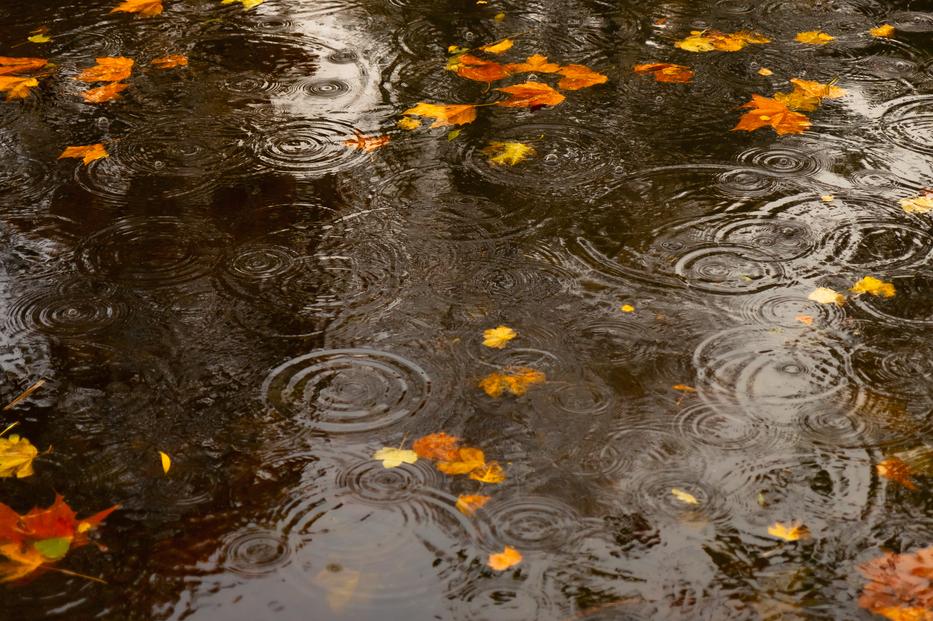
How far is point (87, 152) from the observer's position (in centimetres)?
452

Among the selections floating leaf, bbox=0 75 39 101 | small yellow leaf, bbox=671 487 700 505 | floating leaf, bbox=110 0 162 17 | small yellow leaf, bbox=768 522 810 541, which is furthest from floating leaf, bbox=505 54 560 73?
small yellow leaf, bbox=768 522 810 541

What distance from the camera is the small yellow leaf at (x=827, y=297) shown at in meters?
3.41

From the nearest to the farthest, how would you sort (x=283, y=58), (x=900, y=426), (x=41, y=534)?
(x=41, y=534), (x=900, y=426), (x=283, y=58)

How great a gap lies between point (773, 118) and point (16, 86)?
3817 millimetres

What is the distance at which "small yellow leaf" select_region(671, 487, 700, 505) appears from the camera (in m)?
2.68

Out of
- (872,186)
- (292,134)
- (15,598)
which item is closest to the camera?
(15,598)

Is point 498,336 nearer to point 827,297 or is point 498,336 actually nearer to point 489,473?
point 489,473

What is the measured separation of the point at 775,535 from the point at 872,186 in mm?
2001

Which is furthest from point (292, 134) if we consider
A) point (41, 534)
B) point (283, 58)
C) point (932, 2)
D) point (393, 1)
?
point (932, 2)

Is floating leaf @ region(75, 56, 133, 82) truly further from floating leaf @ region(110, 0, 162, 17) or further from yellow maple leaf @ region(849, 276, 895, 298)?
yellow maple leaf @ region(849, 276, 895, 298)

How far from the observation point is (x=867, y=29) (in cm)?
533

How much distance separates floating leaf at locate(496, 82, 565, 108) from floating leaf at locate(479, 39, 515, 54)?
438mm

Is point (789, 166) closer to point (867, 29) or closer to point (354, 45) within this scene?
point (867, 29)

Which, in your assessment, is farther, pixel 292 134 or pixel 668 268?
pixel 292 134
